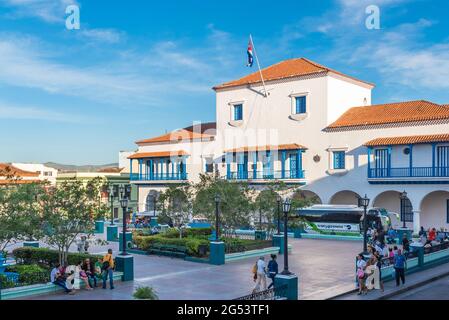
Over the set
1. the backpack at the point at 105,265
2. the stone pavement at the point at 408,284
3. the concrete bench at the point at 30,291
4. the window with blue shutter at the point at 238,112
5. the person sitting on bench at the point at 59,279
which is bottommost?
the stone pavement at the point at 408,284

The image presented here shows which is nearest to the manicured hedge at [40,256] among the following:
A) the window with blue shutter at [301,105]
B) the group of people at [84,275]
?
the group of people at [84,275]

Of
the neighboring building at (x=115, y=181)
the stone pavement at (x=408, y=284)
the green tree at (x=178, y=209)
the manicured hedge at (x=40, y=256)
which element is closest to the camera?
the stone pavement at (x=408, y=284)

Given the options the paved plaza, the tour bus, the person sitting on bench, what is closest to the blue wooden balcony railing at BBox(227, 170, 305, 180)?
the tour bus

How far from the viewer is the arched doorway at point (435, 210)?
37188 mm

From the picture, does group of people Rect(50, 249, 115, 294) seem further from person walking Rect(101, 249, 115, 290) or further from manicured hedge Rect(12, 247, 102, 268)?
manicured hedge Rect(12, 247, 102, 268)

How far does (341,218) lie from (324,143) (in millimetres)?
7245

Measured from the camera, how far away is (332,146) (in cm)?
4112

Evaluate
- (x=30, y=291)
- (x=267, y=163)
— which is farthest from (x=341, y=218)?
(x=30, y=291)

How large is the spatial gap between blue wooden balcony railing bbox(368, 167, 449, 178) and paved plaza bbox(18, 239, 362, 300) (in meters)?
10.7

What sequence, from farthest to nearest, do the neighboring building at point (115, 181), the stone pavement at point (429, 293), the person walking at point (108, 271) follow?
the neighboring building at point (115, 181)
the person walking at point (108, 271)
the stone pavement at point (429, 293)

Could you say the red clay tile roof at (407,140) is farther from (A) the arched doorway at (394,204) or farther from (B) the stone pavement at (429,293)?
(B) the stone pavement at (429,293)

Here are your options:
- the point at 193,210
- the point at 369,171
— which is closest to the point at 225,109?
the point at 369,171

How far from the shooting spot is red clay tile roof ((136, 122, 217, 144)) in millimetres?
50681
